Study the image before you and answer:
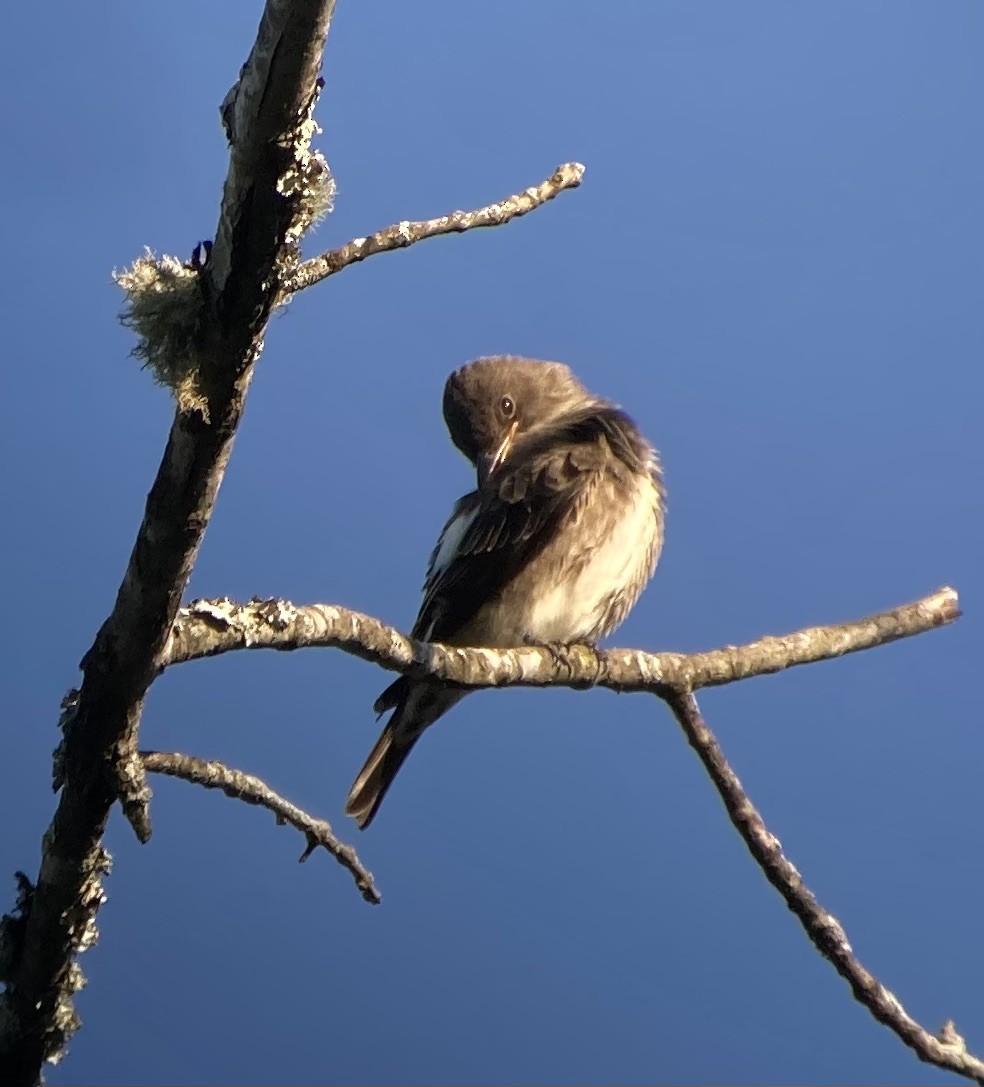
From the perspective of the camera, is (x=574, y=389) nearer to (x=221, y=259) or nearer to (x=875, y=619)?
(x=875, y=619)

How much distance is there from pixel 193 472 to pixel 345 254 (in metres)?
0.47

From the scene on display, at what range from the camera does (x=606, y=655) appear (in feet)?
9.34

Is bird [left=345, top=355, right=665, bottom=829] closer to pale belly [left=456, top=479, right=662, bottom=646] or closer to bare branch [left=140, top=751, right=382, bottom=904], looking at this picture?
pale belly [left=456, top=479, right=662, bottom=646]

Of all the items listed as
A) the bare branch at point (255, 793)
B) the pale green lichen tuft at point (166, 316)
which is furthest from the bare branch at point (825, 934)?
the pale green lichen tuft at point (166, 316)

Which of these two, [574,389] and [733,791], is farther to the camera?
[574,389]

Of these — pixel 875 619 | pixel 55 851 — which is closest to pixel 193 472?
pixel 55 851

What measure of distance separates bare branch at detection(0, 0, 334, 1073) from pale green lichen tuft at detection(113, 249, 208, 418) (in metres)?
0.03

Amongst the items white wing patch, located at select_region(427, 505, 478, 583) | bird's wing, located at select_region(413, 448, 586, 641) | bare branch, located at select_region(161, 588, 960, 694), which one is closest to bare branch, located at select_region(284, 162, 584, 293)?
bare branch, located at select_region(161, 588, 960, 694)

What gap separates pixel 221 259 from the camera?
4.56ft

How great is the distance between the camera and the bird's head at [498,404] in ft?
13.3

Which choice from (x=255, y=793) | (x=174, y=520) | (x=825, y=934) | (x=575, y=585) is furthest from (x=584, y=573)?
(x=174, y=520)

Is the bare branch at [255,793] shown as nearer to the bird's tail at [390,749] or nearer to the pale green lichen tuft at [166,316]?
the pale green lichen tuft at [166,316]

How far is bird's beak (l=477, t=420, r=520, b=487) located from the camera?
3.91 metres

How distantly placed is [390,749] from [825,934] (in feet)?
4.94
